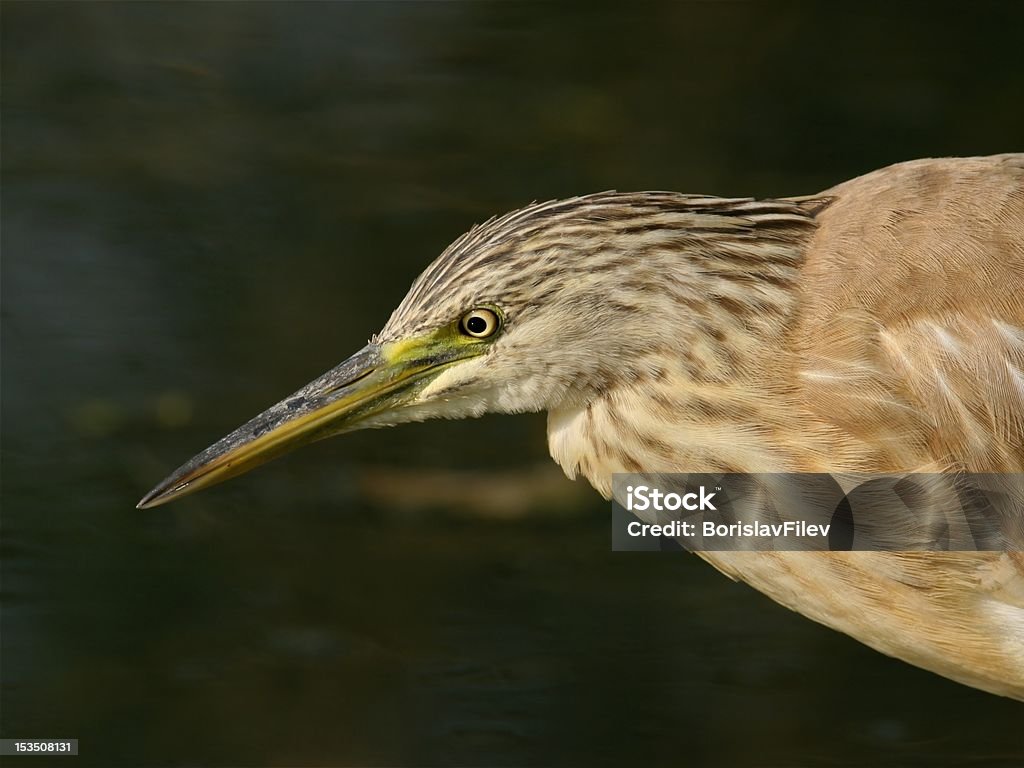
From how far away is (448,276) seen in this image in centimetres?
310

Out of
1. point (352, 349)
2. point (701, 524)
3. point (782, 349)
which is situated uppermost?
point (352, 349)

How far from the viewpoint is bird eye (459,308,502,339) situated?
3.09 meters

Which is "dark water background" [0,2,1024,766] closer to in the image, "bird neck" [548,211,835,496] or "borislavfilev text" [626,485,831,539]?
"borislavfilev text" [626,485,831,539]

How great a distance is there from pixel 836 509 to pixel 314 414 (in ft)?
3.56

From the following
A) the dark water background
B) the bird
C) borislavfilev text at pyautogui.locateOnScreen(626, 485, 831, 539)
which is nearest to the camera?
the bird

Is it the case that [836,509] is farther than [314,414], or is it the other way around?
[314,414]

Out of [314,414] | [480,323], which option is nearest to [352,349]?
[314,414]

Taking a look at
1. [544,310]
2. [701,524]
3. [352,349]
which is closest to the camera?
[544,310]

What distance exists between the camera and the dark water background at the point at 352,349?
14.3 feet

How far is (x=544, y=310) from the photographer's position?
3074 mm

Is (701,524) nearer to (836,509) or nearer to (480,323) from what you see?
(836,509)

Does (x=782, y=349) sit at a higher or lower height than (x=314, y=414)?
higher

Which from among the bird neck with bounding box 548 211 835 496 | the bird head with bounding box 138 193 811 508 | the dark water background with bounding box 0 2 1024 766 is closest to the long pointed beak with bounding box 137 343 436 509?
the bird head with bounding box 138 193 811 508

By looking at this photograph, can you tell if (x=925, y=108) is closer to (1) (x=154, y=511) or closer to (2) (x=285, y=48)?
(2) (x=285, y=48)
